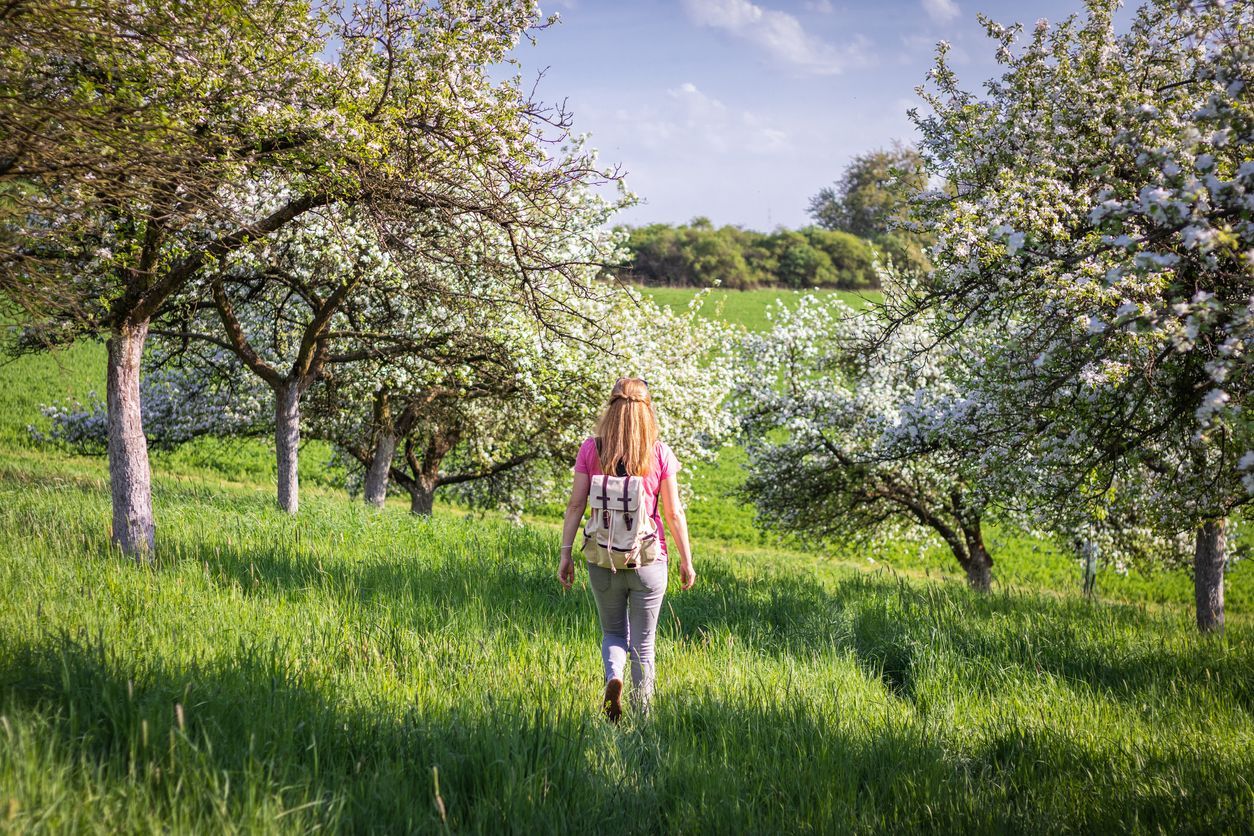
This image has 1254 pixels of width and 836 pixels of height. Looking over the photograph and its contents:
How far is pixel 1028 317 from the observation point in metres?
7.34

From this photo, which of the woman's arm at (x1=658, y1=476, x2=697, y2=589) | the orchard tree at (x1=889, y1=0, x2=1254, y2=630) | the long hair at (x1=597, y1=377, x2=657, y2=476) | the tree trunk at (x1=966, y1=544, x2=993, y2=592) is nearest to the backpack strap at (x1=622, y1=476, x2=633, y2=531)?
the long hair at (x1=597, y1=377, x2=657, y2=476)

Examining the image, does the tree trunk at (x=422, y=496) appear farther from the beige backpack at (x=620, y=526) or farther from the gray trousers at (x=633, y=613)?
the beige backpack at (x=620, y=526)

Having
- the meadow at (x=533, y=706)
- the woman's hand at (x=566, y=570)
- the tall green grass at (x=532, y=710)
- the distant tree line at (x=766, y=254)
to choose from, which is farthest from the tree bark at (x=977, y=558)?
the distant tree line at (x=766, y=254)

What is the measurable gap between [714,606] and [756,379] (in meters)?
10.9

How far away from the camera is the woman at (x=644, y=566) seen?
16.0ft

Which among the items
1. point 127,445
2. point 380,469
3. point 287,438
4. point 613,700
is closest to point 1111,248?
point 613,700

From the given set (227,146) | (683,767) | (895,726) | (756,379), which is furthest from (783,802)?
(756,379)

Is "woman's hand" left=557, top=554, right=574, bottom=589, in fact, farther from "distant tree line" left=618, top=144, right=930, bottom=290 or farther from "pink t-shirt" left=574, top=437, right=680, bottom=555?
"distant tree line" left=618, top=144, right=930, bottom=290

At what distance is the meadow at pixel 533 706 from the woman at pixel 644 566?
32 cm

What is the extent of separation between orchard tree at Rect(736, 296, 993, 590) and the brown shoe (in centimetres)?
1079

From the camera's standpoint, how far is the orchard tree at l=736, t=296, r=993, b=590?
51.1 ft

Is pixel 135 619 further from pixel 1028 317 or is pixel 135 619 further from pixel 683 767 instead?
pixel 1028 317

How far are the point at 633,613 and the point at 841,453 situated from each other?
11551mm

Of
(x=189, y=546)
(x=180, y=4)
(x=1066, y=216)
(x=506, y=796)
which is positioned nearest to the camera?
(x=506, y=796)
